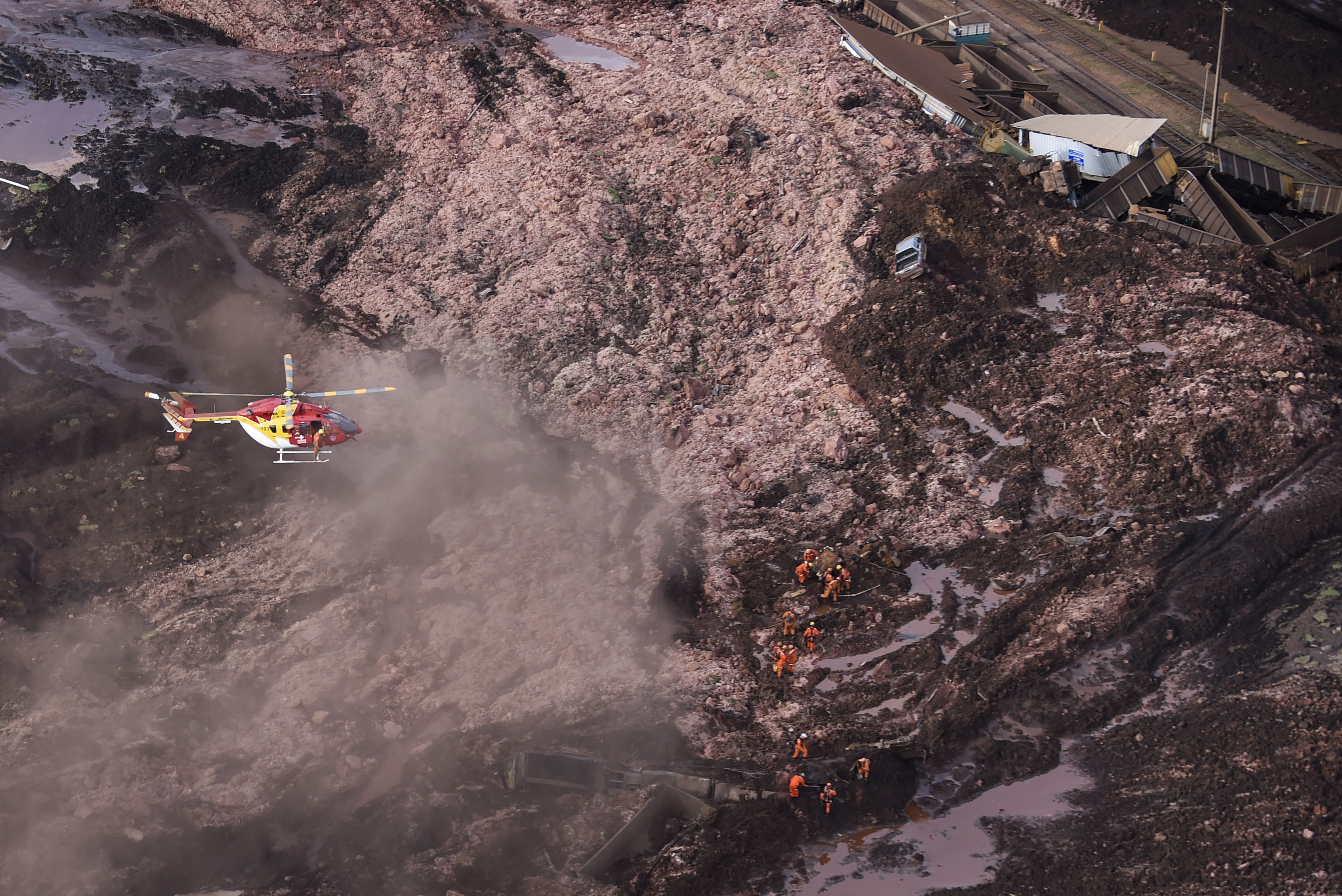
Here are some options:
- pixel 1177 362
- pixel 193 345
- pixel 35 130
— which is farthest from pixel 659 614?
pixel 35 130

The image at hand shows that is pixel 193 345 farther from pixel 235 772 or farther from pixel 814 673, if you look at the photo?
pixel 814 673

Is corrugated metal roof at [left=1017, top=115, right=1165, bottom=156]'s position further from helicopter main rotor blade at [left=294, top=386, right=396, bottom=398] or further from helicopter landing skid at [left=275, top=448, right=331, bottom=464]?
helicopter landing skid at [left=275, top=448, right=331, bottom=464]

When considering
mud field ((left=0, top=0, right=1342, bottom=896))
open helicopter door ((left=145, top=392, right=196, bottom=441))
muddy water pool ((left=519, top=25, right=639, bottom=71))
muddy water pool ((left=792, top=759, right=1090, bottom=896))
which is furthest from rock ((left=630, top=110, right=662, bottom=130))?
muddy water pool ((left=792, top=759, right=1090, bottom=896))

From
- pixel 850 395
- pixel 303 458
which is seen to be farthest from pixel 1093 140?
pixel 303 458

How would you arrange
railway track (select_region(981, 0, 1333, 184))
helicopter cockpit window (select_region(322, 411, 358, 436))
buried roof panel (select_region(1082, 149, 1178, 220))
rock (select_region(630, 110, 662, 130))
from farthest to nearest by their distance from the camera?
rock (select_region(630, 110, 662, 130))
railway track (select_region(981, 0, 1333, 184))
buried roof panel (select_region(1082, 149, 1178, 220))
helicopter cockpit window (select_region(322, 411, 358, 436))

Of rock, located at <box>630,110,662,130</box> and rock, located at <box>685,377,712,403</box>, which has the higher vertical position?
rock, located at <box>630,110,662,130</box>
